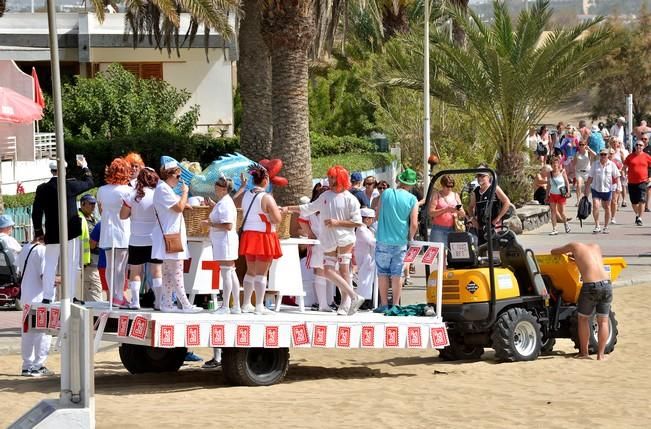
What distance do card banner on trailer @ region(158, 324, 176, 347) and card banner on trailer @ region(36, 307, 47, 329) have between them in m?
1.52

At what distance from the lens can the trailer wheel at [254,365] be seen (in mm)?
12219

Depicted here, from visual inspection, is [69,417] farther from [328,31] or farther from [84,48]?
[84,48]

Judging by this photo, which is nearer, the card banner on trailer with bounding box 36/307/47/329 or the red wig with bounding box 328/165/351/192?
the card banner on trailer with bounding box 36/307/47/329

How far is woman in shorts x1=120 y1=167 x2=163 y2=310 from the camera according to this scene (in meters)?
12.5

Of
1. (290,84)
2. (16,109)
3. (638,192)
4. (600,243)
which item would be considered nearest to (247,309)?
(290,84)

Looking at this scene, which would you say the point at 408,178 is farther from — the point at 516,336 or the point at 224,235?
the point at 224,235

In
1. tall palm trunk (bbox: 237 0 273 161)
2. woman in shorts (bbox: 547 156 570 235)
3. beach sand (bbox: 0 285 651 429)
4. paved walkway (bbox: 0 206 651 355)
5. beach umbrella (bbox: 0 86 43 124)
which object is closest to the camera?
Result: beach sand (bbox: 0 285 651 429)

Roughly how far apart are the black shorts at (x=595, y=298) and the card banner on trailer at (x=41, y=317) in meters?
5.29

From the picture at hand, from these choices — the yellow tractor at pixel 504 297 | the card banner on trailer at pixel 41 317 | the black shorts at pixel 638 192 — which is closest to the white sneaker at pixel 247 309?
the card banner on trailer at pixel 41 317

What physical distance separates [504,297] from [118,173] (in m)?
3.98

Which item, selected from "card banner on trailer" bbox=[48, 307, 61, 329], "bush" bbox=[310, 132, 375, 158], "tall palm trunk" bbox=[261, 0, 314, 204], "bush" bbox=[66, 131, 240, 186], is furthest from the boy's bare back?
"bush" bbox=[310, 132, 375, 158]

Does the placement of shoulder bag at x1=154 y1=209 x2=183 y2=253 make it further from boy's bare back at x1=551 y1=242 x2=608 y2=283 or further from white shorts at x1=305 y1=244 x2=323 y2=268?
boy's bare back at x1=551 y1=242 x2=608 y2=283

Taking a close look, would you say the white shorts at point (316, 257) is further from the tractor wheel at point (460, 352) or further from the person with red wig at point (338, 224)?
the tractor wheel at point (460, 352)

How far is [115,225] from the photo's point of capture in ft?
42.8
